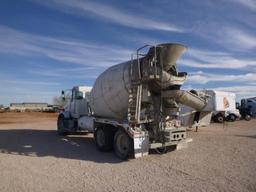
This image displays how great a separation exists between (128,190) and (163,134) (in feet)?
15.0

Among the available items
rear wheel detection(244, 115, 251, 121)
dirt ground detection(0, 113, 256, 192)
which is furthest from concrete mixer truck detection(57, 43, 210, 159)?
rear wheel detection(244, 115, 251, 121)

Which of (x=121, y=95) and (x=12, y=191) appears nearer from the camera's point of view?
(x=12, y=191)

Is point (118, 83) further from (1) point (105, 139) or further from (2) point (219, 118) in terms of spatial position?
(2) point (219, 118)

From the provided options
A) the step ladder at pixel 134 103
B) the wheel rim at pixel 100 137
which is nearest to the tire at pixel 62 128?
the wheel rim at pixel 100 137

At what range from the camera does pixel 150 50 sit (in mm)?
11406

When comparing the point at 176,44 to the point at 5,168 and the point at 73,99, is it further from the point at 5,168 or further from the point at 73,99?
the point at 73,99

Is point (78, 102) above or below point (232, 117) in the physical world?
above

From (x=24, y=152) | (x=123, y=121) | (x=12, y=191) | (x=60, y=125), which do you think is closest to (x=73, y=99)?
(x=60, y=125)

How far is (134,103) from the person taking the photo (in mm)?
11477

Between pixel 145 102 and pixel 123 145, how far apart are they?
178 centimetres

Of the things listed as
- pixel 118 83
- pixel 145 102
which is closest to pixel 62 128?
pixel 118 83

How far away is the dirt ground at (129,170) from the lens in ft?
24.8

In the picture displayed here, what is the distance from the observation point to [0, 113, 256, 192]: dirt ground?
7570 mm

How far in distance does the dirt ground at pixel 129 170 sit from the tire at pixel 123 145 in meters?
0.32
